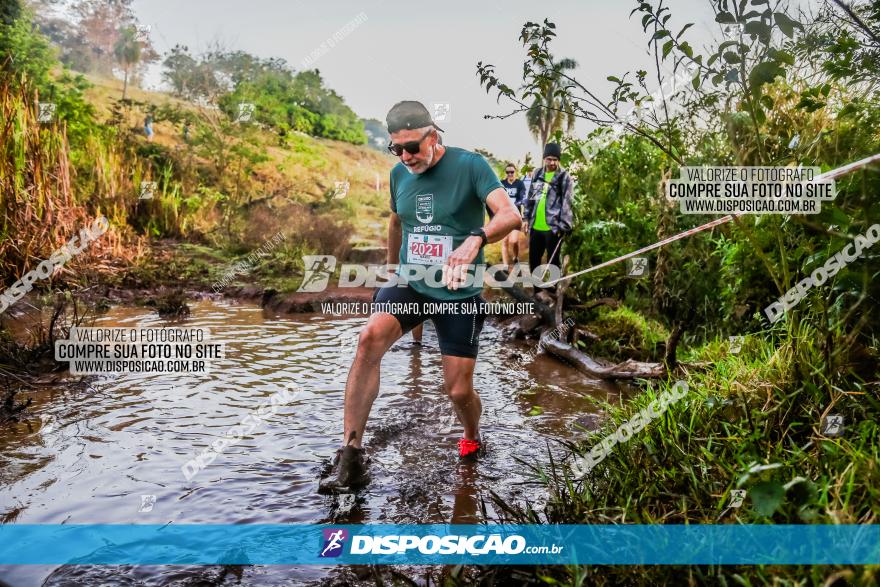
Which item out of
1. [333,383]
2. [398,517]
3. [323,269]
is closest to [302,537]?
[398,517]

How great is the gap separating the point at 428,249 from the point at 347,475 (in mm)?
1369

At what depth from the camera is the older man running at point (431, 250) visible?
3699 millimetres

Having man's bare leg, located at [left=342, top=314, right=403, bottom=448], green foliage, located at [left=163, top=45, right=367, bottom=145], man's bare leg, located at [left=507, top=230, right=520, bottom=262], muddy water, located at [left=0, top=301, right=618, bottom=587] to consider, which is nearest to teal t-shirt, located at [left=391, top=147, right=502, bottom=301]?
man's bare leg, located at [left=342, top=314, right=403, bottom=448]

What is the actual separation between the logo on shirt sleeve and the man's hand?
1.46ft

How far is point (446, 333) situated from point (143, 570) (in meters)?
1.93

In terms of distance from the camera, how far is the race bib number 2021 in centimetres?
383

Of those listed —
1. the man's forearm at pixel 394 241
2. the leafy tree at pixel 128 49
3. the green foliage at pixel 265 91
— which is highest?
the leafy tree at pixel 128 49

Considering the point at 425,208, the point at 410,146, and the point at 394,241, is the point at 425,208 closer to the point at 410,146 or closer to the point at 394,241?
the point at 410,146

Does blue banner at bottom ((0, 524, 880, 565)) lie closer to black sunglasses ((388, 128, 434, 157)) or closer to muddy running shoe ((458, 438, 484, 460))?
muddy running shoe ((458, 438, 484, 460))

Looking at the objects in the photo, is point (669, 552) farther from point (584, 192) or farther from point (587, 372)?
point (584, 192)

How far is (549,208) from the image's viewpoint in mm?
8578

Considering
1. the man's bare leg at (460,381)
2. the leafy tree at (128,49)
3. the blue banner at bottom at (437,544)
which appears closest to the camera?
the blue banner at bottom at (437,544)

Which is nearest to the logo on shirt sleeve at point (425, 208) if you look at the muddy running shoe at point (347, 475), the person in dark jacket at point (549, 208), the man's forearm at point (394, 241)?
the man's forearm at point (394, 241)

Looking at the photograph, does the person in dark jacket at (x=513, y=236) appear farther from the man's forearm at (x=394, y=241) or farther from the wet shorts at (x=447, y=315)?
the wet shorts at (x=447, y=315)
